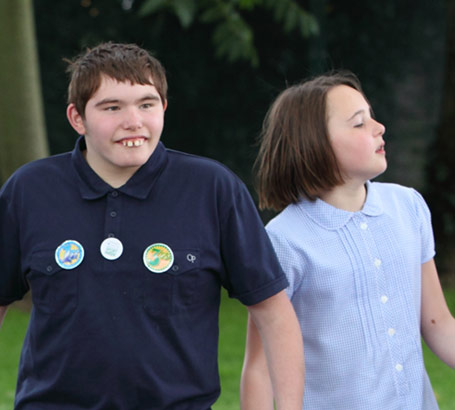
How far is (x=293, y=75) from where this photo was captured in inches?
478

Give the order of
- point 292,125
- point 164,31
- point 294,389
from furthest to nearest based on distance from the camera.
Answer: point 164,31 → point 292,125 → point 294,389

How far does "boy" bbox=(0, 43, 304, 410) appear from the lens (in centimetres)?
230

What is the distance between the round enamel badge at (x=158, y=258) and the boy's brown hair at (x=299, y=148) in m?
0.70

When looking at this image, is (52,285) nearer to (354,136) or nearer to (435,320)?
(354,136)

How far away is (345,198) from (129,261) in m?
0.88

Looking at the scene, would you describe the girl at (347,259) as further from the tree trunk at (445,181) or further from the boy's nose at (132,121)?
the tree trunk at (445,181)

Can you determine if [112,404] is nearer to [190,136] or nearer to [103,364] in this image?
[103,364]

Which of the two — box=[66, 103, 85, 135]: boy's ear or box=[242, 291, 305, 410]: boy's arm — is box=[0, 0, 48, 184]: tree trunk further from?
box=[242, 291, 305, 410]: boy's arm

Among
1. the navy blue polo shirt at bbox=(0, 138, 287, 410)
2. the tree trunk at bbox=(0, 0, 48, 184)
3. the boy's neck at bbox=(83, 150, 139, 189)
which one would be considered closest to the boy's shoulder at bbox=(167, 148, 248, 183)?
the navy blue polo shirt at bbox=(0, 138, 287, 410)

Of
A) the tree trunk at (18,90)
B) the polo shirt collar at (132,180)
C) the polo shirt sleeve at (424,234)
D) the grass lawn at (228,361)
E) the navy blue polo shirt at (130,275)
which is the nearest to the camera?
the navy blue polo shirt at (130,275)

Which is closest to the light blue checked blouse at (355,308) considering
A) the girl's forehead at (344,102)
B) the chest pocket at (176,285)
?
the girl's forehead at (344,102)

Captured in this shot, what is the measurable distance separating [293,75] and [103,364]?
10.2m

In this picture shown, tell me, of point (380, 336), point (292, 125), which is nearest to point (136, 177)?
point (292, 125)

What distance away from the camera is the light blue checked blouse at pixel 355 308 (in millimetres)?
2676
